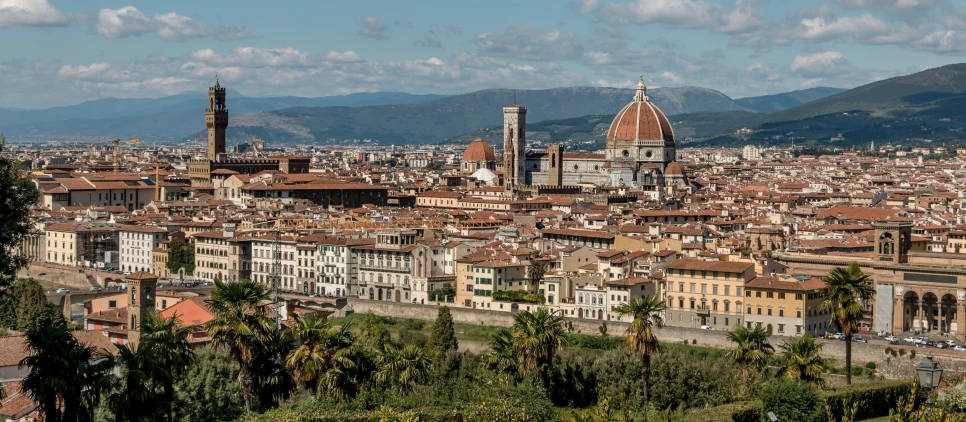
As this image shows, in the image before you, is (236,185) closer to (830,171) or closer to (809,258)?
(809,258)

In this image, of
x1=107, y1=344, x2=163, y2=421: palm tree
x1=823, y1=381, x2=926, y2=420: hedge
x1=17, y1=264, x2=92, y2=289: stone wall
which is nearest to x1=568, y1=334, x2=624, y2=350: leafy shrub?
x1=823, y1=381, x2=926, y2=420: hedge

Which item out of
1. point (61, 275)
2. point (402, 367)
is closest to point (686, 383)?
point (402, 367)

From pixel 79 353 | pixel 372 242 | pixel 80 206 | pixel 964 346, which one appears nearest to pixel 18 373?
pixel 79 353

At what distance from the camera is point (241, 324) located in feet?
75.7

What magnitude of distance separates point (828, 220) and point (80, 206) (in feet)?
144

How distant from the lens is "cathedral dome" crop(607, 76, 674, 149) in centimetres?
11744

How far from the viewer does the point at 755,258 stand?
1838 inches

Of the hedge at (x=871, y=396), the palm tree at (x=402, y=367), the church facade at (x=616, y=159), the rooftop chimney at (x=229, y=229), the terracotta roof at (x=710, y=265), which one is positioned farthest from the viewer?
the church facade at (x=616, y=159)

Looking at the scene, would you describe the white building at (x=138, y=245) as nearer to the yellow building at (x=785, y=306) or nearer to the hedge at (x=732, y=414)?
the yellow building at (x=785, y=306)

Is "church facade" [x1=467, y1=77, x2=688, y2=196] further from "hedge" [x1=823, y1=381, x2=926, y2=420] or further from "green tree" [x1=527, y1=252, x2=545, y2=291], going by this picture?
A: "hedge" [x1=823, y1=381, x2=926, y2=420]

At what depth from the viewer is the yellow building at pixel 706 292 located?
1763 inches

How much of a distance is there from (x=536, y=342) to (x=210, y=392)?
6.85 m

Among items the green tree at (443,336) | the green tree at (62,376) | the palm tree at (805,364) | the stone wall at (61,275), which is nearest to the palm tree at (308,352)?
the green tree at (62,376)

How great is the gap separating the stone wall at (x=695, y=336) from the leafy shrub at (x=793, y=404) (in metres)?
14.5
